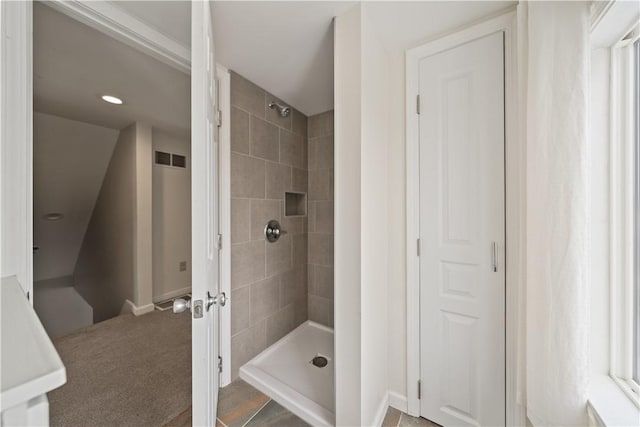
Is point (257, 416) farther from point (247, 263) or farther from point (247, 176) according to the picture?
point (247, 176)

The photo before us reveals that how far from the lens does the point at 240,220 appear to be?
184cm

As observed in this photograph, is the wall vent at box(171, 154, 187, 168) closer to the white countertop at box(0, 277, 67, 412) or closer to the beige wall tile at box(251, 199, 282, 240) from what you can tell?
the beige wall tile at box(251, 199, 282, 240)

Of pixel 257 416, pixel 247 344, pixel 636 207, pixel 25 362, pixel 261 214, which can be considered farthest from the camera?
pixel 261 214

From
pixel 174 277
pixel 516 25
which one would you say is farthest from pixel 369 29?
pixel 174 277

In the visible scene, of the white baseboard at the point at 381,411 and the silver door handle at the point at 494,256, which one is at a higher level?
the silver door handle at the point at 494,256

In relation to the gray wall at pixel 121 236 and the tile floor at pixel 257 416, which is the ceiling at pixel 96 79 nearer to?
the gray wall at pixel 121 236

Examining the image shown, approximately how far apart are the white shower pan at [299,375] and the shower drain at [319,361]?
0.08ft

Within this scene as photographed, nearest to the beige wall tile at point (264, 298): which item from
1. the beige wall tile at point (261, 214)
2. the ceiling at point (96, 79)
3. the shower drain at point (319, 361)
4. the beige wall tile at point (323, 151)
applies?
the beige wall tile at point (261, 214)

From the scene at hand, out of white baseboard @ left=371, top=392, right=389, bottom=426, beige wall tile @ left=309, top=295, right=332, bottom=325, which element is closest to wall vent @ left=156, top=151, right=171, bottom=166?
beige wall tile @ left=309, top=295, right=332, bottom=325

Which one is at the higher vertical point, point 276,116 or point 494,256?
point 276,116

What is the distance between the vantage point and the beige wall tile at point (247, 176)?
1789 millimetres

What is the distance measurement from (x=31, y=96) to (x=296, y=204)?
1929mm

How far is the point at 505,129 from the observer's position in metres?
1.22

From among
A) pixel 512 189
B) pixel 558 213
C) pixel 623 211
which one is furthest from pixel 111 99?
pixel 623 211
